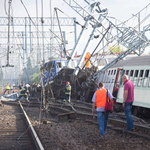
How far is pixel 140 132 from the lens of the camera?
29.3 feet

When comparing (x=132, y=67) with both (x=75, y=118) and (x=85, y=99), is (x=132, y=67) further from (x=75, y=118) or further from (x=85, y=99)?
(x=85, y=99)

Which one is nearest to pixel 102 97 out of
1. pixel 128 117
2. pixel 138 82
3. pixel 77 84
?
pixel 128 117

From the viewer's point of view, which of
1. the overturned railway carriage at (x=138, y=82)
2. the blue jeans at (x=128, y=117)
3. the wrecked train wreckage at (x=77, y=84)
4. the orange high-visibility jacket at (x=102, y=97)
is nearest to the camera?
the orange high-visibility jacket at (x=102, y=97)

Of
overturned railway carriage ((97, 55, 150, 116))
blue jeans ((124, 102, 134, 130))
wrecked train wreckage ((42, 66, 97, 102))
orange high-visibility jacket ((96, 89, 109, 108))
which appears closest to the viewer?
orange high-visibility jacket ((96, 89, 109, 108))

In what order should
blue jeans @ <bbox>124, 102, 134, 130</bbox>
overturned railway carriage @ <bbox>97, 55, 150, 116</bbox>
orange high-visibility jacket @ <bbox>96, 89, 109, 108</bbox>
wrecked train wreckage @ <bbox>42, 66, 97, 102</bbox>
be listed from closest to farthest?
orange high-visibility jacket @ <bbox>96, 89, 109, 108</bbox>
blue jeans @ <bbox>124, 102, 134, 130</bbox>
overturned railway carriage @ <bbox>97, 55, 150, 116</bbox>
wrecked train wreckage @ <bbox>42, 66, 97, 102</bbox>

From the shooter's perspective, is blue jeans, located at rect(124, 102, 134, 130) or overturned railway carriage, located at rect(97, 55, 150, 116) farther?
overturned railway carriage, located at rect(97, 55, 150, 116)

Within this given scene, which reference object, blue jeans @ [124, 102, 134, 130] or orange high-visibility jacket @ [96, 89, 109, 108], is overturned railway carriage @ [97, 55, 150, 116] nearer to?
blue jeans @ [124, 102, 134, 130]

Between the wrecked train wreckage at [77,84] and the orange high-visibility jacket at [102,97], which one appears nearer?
the orange high-visibility jacket at [102,97]

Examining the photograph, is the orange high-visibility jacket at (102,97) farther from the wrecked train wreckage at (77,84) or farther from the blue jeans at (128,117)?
the wrecked train wreckage at (77,84)

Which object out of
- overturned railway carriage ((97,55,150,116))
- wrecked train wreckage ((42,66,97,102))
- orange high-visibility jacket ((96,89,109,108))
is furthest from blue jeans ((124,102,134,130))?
wrecked train wreckage ((42,66,97,102))

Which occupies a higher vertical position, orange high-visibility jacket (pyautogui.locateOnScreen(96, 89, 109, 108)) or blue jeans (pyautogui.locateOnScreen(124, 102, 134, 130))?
orange high-visibility jacket (pyautogui.locateOnScreen(96, 89, 109, 108))

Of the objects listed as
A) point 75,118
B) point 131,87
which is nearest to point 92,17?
→ point 75,118

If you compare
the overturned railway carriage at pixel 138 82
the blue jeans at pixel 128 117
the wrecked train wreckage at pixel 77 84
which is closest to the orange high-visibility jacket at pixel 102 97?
the blue jeans at pixel 128 117

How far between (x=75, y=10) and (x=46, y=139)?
20.5 metres
